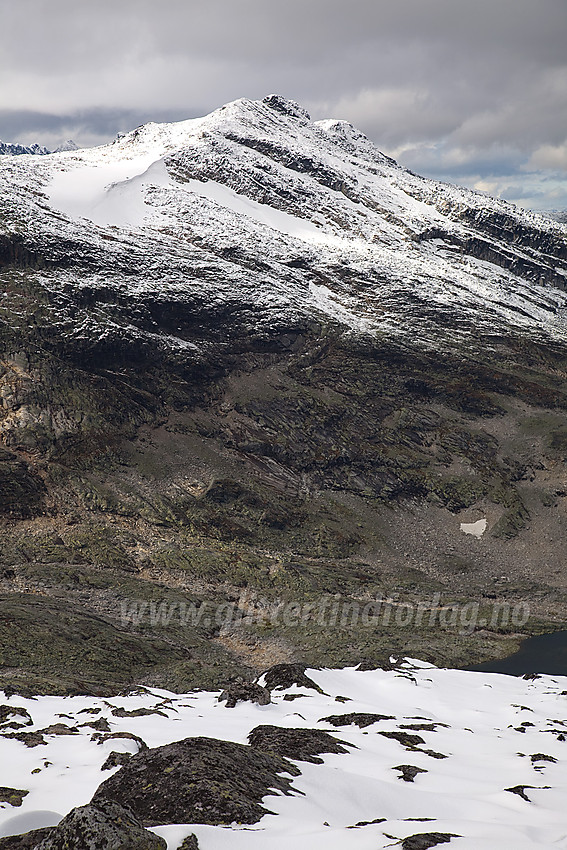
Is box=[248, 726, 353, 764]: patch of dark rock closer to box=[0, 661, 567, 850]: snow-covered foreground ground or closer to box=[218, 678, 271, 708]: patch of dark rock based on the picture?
box=[0, 661, 567, 850]: snow-covered foreground ground

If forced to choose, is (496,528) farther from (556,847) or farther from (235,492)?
(556,847)

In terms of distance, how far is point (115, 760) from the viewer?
16344 millimetres

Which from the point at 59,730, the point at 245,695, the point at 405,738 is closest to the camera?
the point at 59,730

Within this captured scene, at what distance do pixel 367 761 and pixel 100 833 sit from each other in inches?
532

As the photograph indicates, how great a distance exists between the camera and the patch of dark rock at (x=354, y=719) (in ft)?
86.1

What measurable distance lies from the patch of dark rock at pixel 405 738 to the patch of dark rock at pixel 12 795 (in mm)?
16179

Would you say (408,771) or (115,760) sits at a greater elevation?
(115,760)

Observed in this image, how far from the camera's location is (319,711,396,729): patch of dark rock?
26.2 m

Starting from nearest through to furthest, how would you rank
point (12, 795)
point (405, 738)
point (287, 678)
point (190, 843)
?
point (190, 843) → point (12, 795) → point (405, 738) → point (287, 678)

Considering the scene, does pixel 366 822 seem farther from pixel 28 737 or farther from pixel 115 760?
pixel 28 737

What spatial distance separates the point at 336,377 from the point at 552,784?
142692mm

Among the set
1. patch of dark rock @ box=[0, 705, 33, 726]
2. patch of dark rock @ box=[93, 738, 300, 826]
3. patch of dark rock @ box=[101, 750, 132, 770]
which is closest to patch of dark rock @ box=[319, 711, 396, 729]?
patch of dark rock @ box=[93, 738, 300, 826]

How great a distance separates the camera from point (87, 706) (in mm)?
28609

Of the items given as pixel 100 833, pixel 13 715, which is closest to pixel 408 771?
pixel 100 833
